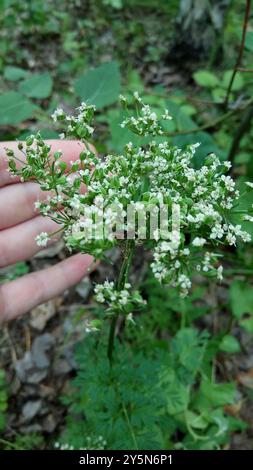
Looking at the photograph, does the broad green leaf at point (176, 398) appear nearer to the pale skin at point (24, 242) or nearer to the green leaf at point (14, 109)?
the pale skin at point (24, 242)


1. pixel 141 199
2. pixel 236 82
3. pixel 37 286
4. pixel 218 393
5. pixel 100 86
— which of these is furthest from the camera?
pixel 236 82

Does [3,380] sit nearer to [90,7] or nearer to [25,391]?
[25,391]

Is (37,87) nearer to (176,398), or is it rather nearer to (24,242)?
(24,242)

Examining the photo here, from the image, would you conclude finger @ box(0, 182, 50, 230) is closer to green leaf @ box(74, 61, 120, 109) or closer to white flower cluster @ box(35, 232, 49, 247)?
green leaf @ box(74, 61, 120, 109)

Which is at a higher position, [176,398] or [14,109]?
[14,109]

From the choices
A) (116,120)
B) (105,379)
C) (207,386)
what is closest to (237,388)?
(207,386)

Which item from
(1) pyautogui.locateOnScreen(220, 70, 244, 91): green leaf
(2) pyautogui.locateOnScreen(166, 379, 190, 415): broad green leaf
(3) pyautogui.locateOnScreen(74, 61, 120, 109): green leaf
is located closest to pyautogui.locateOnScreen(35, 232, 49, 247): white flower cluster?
(2) pyautogui.locateOnScreen(166, 379, 190, 415): broad green leaf

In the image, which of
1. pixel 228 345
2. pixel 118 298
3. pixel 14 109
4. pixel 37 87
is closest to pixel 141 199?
pixel 118 298
